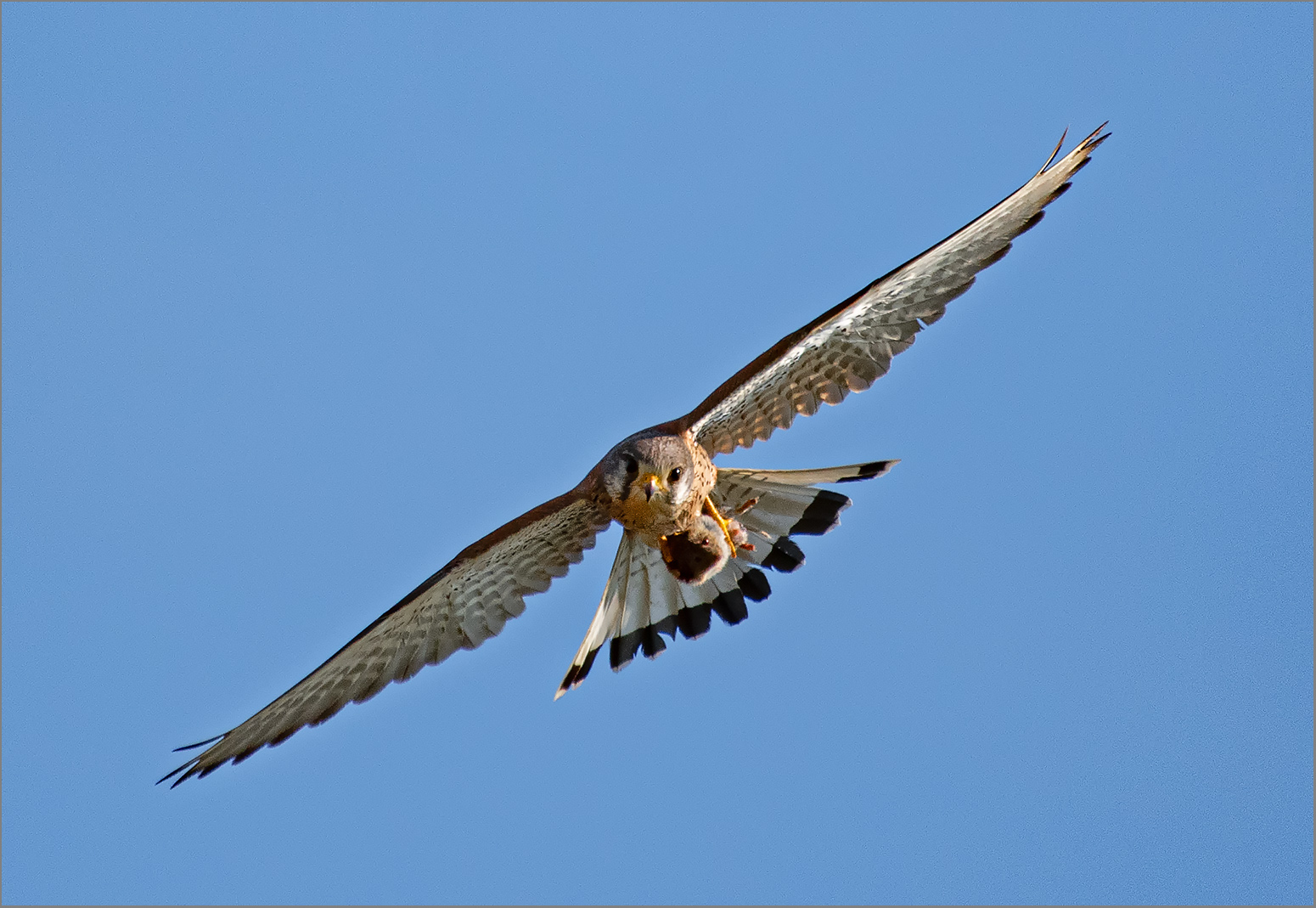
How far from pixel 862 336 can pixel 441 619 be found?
2869 millimetres

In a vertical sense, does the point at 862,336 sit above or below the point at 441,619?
above

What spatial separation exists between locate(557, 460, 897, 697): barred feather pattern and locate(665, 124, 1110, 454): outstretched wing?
0.32 metres

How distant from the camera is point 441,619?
25.7ft

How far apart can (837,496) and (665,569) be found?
110 centimetres

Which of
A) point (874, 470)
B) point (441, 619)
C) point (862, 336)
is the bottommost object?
point (874, 470)

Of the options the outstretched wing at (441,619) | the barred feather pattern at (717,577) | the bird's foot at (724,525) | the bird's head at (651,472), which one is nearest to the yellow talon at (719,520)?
the bird's foot at (724,525)

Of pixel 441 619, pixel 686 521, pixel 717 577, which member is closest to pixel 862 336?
pixel 686 521

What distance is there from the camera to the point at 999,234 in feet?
24.1

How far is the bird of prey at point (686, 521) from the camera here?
721 centimetres

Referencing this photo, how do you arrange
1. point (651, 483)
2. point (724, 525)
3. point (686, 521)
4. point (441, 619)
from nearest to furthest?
point (651, 483) → point (686, 521) → point (724, 525) → point (441, 619)

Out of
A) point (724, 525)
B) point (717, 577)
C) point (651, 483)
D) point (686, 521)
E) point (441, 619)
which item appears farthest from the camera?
Answer: point (717, 577)

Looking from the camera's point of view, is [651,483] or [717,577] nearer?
[651,483]

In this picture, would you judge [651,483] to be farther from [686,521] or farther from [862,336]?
[862,336]

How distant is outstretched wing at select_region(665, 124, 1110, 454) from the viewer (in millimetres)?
7152
